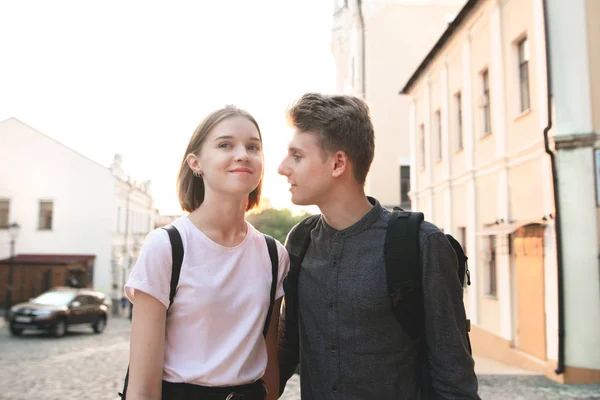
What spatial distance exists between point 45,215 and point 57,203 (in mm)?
1056

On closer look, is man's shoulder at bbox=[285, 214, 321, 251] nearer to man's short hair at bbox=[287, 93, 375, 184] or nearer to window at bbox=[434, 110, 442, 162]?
man's short hair at bbox=[287, 93, 375, 184]

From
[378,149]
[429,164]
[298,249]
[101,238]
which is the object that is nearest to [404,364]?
[298,249]

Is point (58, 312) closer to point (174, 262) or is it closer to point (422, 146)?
point (422, 146)

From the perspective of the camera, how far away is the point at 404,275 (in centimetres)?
222

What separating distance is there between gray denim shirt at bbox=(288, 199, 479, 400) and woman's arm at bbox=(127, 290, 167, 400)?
68 centimetres

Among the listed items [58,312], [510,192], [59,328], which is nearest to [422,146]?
[510,192]

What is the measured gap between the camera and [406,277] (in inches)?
87.2

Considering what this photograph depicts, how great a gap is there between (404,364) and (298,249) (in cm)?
72

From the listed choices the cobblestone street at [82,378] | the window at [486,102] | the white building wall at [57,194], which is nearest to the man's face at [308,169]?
the cobblestone street at [82,378]

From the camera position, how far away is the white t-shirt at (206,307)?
2.20 m

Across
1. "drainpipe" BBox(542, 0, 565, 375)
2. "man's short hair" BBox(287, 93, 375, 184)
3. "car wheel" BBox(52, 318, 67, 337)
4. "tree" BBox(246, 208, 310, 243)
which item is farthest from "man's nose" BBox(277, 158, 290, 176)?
"tree" BBox(246, 208, 310, 243)

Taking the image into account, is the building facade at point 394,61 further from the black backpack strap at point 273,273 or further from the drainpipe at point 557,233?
the black backpack strap at point 273,273

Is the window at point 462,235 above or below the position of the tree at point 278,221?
below

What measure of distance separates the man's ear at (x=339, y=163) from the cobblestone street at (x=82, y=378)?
21.2 ft
